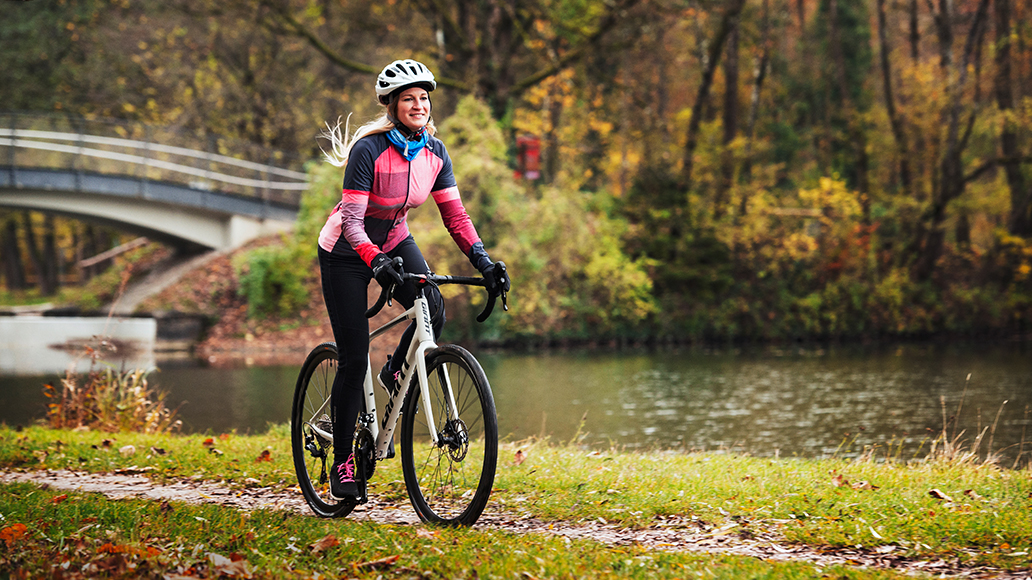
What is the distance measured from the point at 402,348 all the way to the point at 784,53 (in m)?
39.5

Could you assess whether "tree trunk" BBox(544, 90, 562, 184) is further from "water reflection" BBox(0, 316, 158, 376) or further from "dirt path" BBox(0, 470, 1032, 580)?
"dirt path" BBox(0, 470, 1032, 580)

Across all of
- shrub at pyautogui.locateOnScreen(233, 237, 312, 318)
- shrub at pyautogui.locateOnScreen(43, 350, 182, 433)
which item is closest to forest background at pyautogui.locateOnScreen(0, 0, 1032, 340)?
shrub at pyautogui.locateOnScreen(233, 237, 312, 318)

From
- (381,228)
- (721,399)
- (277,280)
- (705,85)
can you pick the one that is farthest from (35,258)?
(381,228)

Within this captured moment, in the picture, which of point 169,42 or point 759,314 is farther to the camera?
point 169,42

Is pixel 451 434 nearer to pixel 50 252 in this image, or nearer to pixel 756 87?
pixel 756 87

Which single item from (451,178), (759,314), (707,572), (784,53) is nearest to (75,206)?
(759,314)

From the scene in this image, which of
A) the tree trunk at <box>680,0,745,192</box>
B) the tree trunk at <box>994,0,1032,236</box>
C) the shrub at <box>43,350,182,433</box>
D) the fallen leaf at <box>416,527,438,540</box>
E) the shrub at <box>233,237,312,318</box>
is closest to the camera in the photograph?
the fallen leaf at <box>416,527,438,540</box>

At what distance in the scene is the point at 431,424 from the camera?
418 cm

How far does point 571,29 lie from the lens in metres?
23.4

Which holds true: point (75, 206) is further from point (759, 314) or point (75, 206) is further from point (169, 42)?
point (759, 314)

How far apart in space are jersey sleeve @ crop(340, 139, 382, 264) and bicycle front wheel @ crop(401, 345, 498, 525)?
618 mm

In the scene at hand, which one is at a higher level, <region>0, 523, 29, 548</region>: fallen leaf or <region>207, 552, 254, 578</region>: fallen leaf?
<region>0, 523, 29, 548</region>: fallen leaf

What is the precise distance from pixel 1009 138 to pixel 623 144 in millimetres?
11585

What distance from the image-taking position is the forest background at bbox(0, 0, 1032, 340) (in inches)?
906
